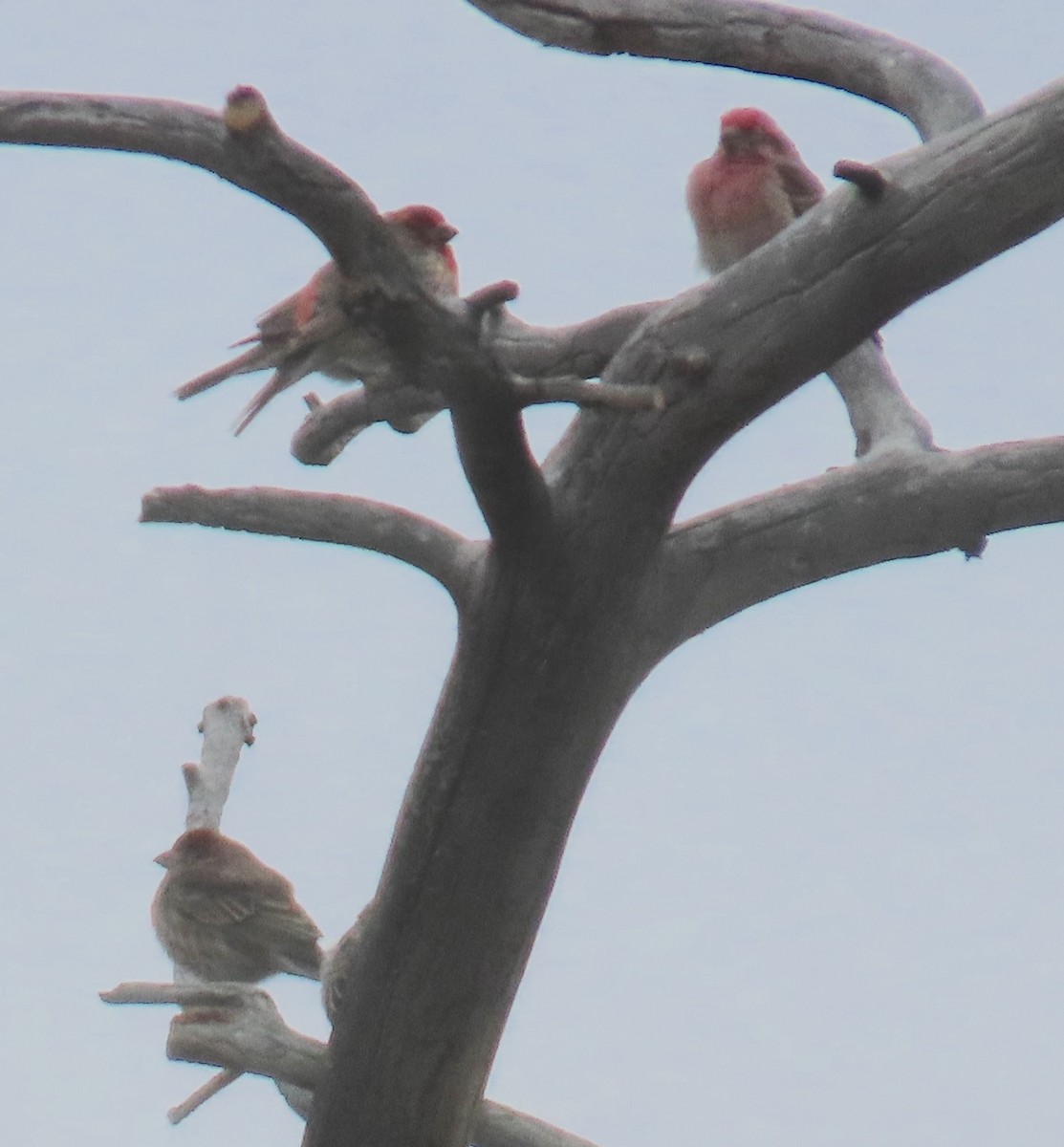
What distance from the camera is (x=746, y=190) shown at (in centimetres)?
521

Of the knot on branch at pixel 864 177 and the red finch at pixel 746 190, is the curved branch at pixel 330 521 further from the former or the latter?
the red finch at pixel 746 190

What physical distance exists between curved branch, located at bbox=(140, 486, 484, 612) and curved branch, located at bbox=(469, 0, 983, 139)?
1.43m

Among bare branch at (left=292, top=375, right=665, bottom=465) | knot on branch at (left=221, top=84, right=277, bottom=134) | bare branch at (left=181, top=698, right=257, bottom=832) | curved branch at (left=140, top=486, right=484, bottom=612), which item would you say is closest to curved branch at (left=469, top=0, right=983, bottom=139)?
bare branch at (left=292, top=375, right=665, bottom=465)


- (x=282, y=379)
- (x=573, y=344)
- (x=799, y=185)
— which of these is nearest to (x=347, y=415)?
(x=282, y=379)

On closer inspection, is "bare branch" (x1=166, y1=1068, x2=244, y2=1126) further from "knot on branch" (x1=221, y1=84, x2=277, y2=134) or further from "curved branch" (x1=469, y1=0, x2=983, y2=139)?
"curved branch" (x1=469, y1=0, x2=983, y2=139)

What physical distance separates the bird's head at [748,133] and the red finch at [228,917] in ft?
8.91

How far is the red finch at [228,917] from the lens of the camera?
15.0 feet

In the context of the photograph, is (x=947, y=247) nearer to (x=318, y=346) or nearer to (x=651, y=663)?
(x=651, y=663)

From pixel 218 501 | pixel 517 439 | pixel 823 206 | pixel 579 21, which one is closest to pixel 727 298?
pixel 823 206

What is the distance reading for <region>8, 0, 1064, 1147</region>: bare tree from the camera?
2.93 metres

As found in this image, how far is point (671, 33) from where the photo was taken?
3.92 m

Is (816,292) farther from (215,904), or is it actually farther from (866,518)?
(215,904)

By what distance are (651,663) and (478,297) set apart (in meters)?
1.06

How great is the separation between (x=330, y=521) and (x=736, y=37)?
1.64 m
